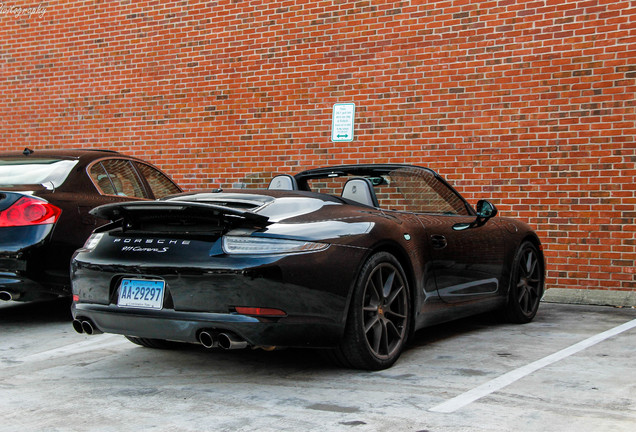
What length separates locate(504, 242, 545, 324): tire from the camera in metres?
6.62

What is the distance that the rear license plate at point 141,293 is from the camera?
14.2ft

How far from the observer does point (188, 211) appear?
4355 millimetres

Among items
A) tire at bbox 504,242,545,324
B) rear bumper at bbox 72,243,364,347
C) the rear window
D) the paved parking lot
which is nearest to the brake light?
the rear window

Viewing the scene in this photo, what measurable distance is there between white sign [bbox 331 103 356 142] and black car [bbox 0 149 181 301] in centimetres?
378

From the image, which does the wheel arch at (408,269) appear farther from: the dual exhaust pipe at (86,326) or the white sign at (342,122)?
the white sign at (342,122)

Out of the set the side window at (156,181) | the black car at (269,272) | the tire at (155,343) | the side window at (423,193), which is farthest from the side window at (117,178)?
the side window at (423,193)

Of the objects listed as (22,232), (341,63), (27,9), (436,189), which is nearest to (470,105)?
(341,63)

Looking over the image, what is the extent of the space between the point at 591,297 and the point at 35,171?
5.67m

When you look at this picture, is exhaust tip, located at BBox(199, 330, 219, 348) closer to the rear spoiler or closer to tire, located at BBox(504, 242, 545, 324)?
the rear spoiler

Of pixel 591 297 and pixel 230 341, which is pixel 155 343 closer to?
pixel 230 341

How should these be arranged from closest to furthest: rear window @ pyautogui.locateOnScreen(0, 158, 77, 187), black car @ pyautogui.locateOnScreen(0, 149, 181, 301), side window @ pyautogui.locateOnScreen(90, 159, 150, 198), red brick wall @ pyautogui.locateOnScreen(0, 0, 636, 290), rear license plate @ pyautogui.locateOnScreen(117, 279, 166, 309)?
rear license plate @ pyautogui.locateOnScreen(117, 279, 166, 309)
black car @ pyautogui.locateOnScreen(0, 149, 181, 301)
rear window @ pyautogui.locateOnScreen(0, 158, 77, 187)
side window @ pyautogui.locateOnScreen(90, 159, 150, 198)
red brick wall @ pyautogui.locateOnScreen(0, 0, 636, 290)

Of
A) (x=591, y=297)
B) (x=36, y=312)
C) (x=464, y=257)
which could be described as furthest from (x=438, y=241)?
(x=36, y=312)

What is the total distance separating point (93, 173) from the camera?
6.97 meters

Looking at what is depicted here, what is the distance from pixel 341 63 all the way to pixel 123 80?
3681 millimetres
